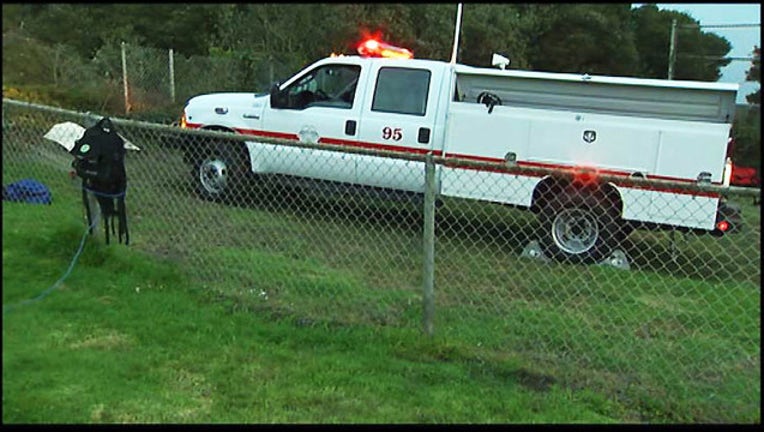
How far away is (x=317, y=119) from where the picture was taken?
8.62m

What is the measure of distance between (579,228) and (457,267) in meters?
1.72

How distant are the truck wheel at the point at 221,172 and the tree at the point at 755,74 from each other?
11.0m

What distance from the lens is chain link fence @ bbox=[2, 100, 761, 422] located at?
4227 millimetres

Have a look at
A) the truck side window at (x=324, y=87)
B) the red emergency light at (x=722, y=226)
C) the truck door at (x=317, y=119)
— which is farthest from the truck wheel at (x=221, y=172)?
the red emergency light at (x=722, y=226)

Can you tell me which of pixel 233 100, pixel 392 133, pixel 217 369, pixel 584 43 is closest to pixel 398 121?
pixel 392 133

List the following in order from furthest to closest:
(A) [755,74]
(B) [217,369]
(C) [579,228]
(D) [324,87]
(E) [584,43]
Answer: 1. (E) [584,43]
2. (A) [755,74]
3. (D) [324,87]
4. (C) [579,228]
5. (B) [217,369]

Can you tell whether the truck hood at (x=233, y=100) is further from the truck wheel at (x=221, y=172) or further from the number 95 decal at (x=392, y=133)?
the number 95 decal at (x=392, y=133)

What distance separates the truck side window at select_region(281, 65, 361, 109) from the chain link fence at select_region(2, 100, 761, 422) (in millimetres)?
736

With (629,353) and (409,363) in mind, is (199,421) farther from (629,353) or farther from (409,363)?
(629,353)

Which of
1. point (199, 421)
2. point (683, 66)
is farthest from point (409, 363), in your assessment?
point (683, 66)

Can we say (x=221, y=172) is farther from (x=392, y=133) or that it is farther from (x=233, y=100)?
(x=392, y=133)

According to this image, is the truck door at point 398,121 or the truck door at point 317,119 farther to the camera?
the truck door at point 317,119

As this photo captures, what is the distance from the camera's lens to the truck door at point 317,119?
8438 millimetres

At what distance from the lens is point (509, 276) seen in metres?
6.66
